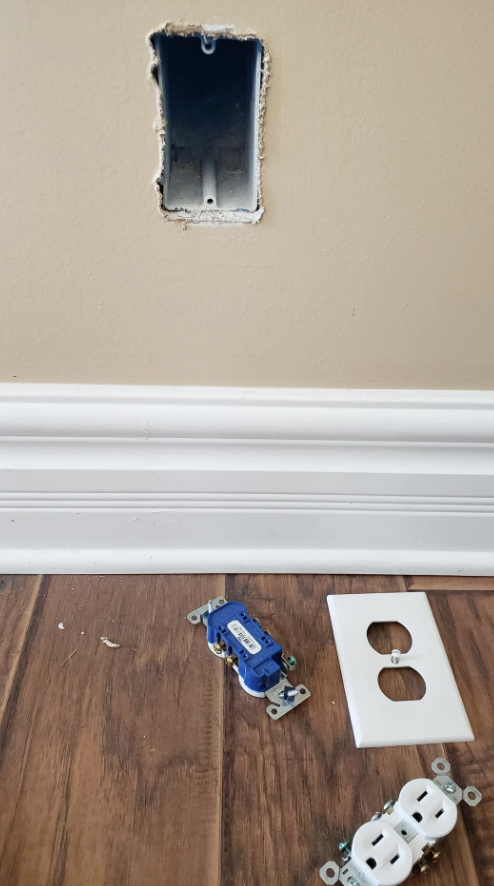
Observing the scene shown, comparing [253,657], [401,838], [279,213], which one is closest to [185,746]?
[253,657]

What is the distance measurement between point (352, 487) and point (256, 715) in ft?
0.83

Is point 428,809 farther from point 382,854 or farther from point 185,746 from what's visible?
point 185,746

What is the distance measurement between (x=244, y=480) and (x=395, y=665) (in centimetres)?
25

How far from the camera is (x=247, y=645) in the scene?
67 cm

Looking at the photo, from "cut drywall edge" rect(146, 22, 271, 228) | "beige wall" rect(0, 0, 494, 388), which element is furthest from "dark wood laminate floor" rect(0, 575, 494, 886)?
"cut drywall edge" rect(146, 22, 271, 228)

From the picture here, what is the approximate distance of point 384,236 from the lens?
1.92ft

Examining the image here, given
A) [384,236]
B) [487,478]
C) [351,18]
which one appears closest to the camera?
[351,18]

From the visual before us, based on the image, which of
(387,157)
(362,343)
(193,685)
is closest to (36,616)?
(193,685)

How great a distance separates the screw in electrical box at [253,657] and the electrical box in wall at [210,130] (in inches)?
15.4

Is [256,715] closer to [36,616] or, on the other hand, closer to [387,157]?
[36,616]

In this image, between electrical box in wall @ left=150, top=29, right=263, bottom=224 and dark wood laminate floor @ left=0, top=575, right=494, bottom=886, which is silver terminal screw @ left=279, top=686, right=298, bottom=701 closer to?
dark wood laminate floor @ left=0, top=575, right=494, bottom=886

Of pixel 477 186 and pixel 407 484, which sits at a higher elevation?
pixel 477 186

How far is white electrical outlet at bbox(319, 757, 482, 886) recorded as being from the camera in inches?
21.2

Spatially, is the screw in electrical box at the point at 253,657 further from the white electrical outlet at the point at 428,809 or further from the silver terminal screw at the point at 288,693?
the white electrical outlet at the point at 428,809
